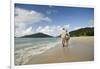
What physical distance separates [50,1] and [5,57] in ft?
2.76

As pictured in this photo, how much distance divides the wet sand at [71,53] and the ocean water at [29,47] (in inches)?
2.0

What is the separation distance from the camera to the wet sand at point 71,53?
7.08 feet

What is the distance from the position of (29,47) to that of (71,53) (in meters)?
0.55

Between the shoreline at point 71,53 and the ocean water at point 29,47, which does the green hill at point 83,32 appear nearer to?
the shoreline at point 71,53

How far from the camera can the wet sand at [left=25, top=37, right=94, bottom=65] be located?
7.08ft

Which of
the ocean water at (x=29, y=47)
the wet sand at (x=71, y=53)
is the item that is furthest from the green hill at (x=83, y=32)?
the ocean water at (x=29, y=47)

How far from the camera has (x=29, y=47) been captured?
210cm

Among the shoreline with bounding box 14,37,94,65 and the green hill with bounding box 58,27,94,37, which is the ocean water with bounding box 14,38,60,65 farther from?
the green hill with bounding box 58,27,94,37

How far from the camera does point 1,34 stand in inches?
78.2

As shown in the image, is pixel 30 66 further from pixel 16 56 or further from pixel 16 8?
pixel 16 8

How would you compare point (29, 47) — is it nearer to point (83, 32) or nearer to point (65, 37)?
point (65, 37)

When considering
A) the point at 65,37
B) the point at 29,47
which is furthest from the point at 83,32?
the point at 29,47

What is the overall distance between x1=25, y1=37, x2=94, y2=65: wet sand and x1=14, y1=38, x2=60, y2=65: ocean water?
0.05 meters

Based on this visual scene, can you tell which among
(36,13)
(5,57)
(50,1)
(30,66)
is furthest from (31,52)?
(50,1)
